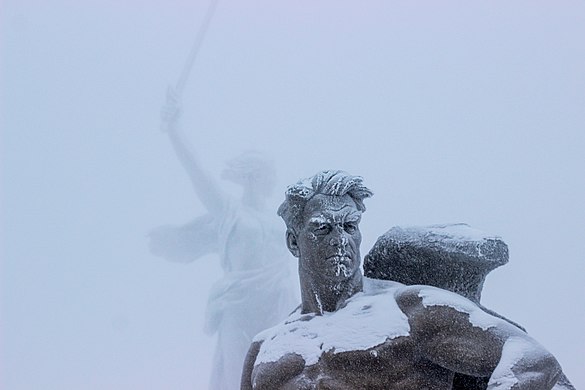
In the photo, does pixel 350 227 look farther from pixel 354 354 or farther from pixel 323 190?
pixel 354 354

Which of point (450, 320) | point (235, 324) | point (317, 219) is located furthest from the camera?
point (235, 324)

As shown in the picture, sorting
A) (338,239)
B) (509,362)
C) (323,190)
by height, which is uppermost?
(323,190)

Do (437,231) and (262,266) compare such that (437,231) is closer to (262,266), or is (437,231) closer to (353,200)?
(353,200)

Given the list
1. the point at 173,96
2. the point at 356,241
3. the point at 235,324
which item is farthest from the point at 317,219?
the point at 173,96

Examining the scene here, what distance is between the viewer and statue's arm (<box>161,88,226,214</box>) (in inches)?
314

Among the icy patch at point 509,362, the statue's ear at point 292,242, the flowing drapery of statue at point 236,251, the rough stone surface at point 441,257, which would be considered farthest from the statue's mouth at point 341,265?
the flowing drapery of statue at point 236,251

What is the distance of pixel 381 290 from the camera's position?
8.65 ft

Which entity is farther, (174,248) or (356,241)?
(174,248)

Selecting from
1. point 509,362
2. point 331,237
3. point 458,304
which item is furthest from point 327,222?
point 509,362

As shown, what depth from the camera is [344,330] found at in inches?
100.0

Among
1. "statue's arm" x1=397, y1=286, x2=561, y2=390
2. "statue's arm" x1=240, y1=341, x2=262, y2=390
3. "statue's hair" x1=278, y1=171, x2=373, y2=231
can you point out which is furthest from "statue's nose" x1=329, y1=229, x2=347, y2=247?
"statue's arm" x1=240, y1=341, x2=262, y2=390

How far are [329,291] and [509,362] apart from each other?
1.61ft

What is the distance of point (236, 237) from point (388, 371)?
529 centimetres

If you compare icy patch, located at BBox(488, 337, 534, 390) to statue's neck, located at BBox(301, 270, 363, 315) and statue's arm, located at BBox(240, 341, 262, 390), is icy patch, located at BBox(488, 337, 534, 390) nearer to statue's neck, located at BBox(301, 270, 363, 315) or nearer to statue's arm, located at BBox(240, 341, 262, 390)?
statue's neck, located at BBox(301, 270, 363, 315)
